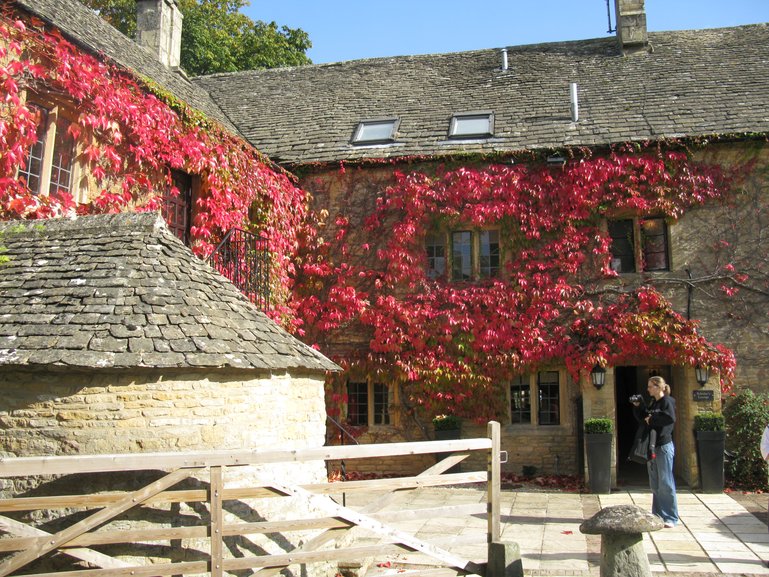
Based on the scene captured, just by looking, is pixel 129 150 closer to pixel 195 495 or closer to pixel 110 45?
pixel 110 45

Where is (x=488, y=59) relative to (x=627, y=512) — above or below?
above

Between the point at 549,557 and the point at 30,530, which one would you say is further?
the point at 549,557

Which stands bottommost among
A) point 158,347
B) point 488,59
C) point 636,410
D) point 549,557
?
point 549,557

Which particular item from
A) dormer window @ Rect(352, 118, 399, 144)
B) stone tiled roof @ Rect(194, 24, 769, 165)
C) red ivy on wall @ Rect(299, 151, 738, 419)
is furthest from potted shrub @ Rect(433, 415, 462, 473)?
dormer window @ Rect(352, 118, 399, 144)

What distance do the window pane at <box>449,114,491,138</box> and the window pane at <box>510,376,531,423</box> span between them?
206 inches

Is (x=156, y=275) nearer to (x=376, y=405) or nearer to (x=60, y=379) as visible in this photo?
(x=60, y=379)

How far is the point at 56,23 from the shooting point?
9.16 meters

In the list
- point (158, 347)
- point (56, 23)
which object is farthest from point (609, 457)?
point (56, 23)

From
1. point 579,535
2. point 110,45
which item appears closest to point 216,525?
point 579,535

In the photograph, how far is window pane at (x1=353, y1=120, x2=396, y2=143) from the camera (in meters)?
14.2

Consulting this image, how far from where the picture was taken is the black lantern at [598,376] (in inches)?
453

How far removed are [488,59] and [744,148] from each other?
7173mm

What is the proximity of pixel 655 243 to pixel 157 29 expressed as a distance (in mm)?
12787

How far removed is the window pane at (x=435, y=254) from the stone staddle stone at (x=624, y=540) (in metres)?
8.23
